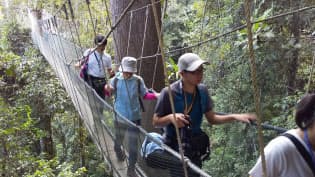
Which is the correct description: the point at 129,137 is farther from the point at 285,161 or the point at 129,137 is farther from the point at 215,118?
the point at 285,161

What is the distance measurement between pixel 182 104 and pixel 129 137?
518 millimetres

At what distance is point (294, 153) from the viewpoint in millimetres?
716

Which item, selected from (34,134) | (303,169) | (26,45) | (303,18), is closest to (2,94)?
(34,134)

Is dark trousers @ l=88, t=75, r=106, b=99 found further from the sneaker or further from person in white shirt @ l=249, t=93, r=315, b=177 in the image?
person in white shirt @ l=249, t=93, r=315, b=177

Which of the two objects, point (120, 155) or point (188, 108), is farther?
point (120, 155)

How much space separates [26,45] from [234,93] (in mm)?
7576

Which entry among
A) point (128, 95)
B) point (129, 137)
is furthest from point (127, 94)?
point (129, 137)

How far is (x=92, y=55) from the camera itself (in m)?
2.48

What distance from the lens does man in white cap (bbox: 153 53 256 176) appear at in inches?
43.9

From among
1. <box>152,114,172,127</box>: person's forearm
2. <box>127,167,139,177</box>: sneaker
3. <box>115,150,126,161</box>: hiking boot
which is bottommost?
<box>127,167,139,177</box>: sneaker

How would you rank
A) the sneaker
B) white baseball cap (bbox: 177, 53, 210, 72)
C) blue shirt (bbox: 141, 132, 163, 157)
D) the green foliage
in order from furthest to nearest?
the green foliage < the sneaker < blue shirt (bbox: 141, 132, 163, 157) < white baseball cap (bbox: 177, 53, 210, 72)

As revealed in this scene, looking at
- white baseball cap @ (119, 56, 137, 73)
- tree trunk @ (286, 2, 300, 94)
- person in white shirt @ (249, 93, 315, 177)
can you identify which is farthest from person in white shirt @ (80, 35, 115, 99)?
person in white shirt @ (249, 93, 315, 177)

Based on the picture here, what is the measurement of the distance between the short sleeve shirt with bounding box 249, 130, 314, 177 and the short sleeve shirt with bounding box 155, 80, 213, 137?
1.49 ft

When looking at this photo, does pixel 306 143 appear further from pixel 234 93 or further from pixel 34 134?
pixel 34 134
